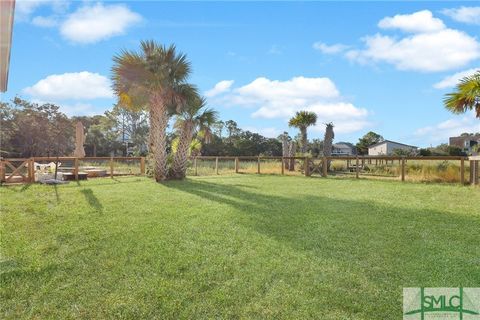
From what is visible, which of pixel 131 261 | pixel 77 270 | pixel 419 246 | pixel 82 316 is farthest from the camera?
pixel 419 246

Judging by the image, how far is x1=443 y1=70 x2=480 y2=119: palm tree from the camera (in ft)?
30.1

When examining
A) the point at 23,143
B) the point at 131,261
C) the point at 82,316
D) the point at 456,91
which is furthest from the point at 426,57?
the point at 23,143

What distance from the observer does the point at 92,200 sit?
7.26 meters

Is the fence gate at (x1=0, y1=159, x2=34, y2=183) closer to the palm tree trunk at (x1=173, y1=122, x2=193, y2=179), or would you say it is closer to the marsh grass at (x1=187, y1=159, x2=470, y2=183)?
the palm tree trunk at (x1=173, y1=122, x2=193, y2=179)

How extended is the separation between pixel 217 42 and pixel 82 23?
2.95 meters

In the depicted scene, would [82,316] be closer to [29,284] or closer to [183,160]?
[29,284]

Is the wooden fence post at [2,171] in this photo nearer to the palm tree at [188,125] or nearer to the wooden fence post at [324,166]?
the palm tree at [188,125]

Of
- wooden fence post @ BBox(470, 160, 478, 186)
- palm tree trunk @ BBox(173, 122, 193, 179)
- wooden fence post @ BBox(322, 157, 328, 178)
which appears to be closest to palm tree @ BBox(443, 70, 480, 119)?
wooden fence post @ BBox(470, 160, 478, 186)

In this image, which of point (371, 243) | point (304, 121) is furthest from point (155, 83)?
point (304, 121)

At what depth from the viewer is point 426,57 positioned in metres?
9.12

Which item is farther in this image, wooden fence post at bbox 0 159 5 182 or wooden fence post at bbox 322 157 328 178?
wooden fence post at bbox 322 157 328 178

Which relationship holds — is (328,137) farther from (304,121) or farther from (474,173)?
(474,173)

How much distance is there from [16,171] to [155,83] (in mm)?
4796

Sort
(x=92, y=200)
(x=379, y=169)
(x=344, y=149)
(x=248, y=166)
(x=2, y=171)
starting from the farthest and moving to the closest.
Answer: (x=344, y=149), (x=248, y=166), (x=379, y=169), (x=2, y=171), (x=92, y=200)
